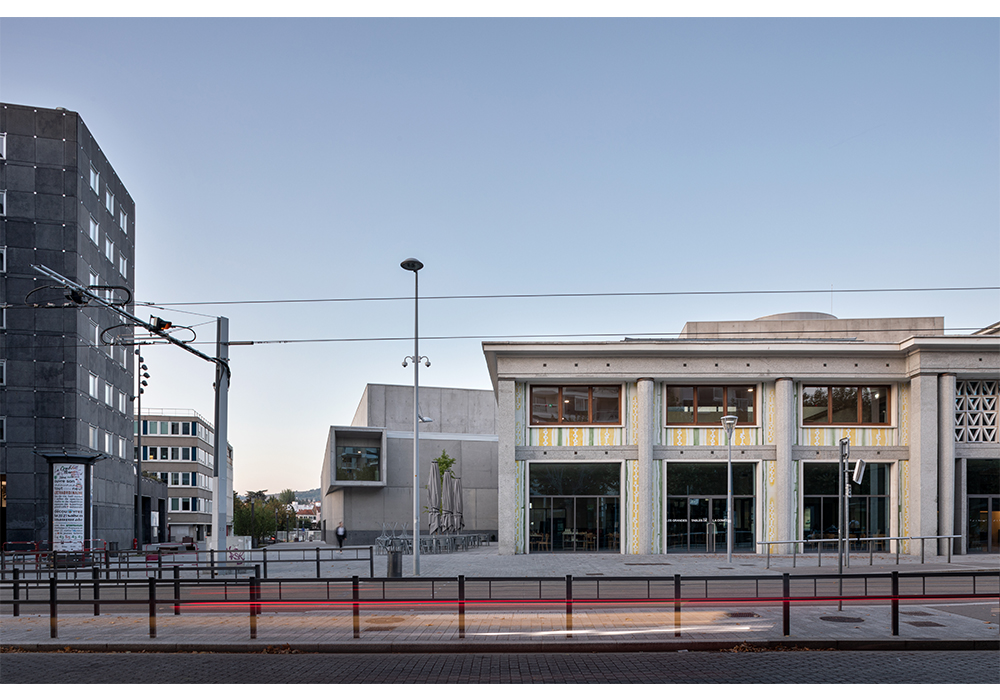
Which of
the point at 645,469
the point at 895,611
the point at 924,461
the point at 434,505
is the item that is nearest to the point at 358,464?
the point at 434,505

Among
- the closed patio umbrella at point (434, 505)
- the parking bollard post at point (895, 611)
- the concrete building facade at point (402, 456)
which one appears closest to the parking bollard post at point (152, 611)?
the parking bollard post at point (895, 611)

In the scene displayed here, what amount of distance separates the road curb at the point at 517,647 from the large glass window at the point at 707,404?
2209 cm

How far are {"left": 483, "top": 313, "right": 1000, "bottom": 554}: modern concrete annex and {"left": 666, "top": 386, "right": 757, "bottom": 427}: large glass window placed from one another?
2.3 inches

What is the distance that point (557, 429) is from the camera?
110 ft

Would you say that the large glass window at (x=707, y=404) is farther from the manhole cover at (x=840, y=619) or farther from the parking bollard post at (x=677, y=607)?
the parking bollard post at (x=677, y=607)

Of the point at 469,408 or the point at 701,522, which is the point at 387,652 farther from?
the point at 469,408

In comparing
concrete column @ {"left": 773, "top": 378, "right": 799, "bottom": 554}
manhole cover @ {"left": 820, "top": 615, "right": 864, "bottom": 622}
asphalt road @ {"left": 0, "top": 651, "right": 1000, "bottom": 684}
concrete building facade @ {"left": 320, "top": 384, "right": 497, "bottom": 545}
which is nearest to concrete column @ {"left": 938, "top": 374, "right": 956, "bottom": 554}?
concrete column @ {"left": 773, "top": 378, "right": 799, "bottom": 554}

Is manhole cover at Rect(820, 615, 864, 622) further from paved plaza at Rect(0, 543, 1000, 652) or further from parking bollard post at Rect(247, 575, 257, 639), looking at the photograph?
parking bollard post at Rect(247, 575, 257, 639)

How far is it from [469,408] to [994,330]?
3126 cm

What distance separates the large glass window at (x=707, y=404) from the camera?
33812 mm

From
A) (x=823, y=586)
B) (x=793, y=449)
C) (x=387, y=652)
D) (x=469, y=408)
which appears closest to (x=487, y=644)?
(x=387, y=652)

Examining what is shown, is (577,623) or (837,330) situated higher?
(837,330)

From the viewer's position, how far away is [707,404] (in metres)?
33.8

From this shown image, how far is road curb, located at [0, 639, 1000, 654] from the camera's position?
11.5 m
